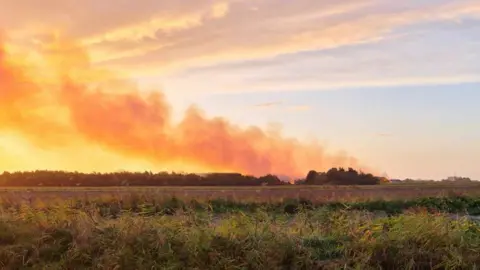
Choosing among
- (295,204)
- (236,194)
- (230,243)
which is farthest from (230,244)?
(236,194)

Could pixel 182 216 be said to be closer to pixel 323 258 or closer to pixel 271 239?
pixel 271 239

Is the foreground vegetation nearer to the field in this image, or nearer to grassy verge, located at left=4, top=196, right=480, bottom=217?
the field

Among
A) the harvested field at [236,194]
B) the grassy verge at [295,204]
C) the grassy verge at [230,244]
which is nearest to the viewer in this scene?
the grassy verge at [230,244]

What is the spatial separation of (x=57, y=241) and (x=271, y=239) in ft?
13.9

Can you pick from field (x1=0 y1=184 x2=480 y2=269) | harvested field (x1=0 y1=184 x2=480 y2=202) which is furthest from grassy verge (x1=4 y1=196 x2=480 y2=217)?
field (x1=0 y1=184 x2=480 y2=269)

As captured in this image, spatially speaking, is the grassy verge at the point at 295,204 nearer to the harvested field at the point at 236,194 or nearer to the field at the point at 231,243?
the harvested field at the point at 236,194

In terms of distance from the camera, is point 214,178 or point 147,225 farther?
point 214,178

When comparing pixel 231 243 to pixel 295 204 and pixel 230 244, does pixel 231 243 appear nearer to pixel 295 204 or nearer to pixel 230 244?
pixel 230 244

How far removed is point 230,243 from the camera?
12.2 meters

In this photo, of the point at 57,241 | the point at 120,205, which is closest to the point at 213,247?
the point at 57,241

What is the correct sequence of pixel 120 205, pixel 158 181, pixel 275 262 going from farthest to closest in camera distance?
pixel 158 181
pixel 120 205
pixel 275 262

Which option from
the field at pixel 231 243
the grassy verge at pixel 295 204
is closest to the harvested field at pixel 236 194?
the grassy verge at pixel 295 204

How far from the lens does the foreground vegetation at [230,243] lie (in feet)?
39.1

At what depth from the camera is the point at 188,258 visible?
1194cm
